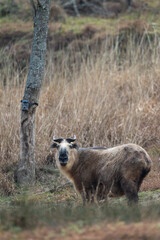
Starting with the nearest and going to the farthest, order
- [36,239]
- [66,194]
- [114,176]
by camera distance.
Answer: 1. [36,239]
2. [114,176]
3. [66,194]

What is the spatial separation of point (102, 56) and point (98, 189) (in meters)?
6.62

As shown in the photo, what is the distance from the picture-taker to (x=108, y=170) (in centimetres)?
734

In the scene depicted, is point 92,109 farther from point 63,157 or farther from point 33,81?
point 63,157

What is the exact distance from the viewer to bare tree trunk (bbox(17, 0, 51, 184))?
9.09 m

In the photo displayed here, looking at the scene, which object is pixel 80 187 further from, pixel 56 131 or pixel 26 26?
pixel 26 26

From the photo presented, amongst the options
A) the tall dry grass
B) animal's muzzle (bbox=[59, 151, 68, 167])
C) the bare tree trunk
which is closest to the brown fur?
animal's muzzle (bbox=[59, 151, 68, 167])

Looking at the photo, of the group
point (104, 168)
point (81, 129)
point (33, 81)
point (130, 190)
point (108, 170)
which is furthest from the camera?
point (81, 129)

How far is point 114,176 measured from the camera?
7180 millimetres

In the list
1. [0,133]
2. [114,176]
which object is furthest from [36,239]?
[0,133]

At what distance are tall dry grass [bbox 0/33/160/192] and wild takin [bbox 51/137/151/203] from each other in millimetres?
1900

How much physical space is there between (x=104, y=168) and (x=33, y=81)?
2678mm

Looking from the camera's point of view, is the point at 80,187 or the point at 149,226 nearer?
the point at 149,226

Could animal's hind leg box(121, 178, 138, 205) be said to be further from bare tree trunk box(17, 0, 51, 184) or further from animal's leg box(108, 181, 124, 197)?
bare tree trunk box(17, 0, 51, 184)

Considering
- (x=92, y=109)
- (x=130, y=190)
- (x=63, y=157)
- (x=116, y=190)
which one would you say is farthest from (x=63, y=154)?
(x=92, y=109)
